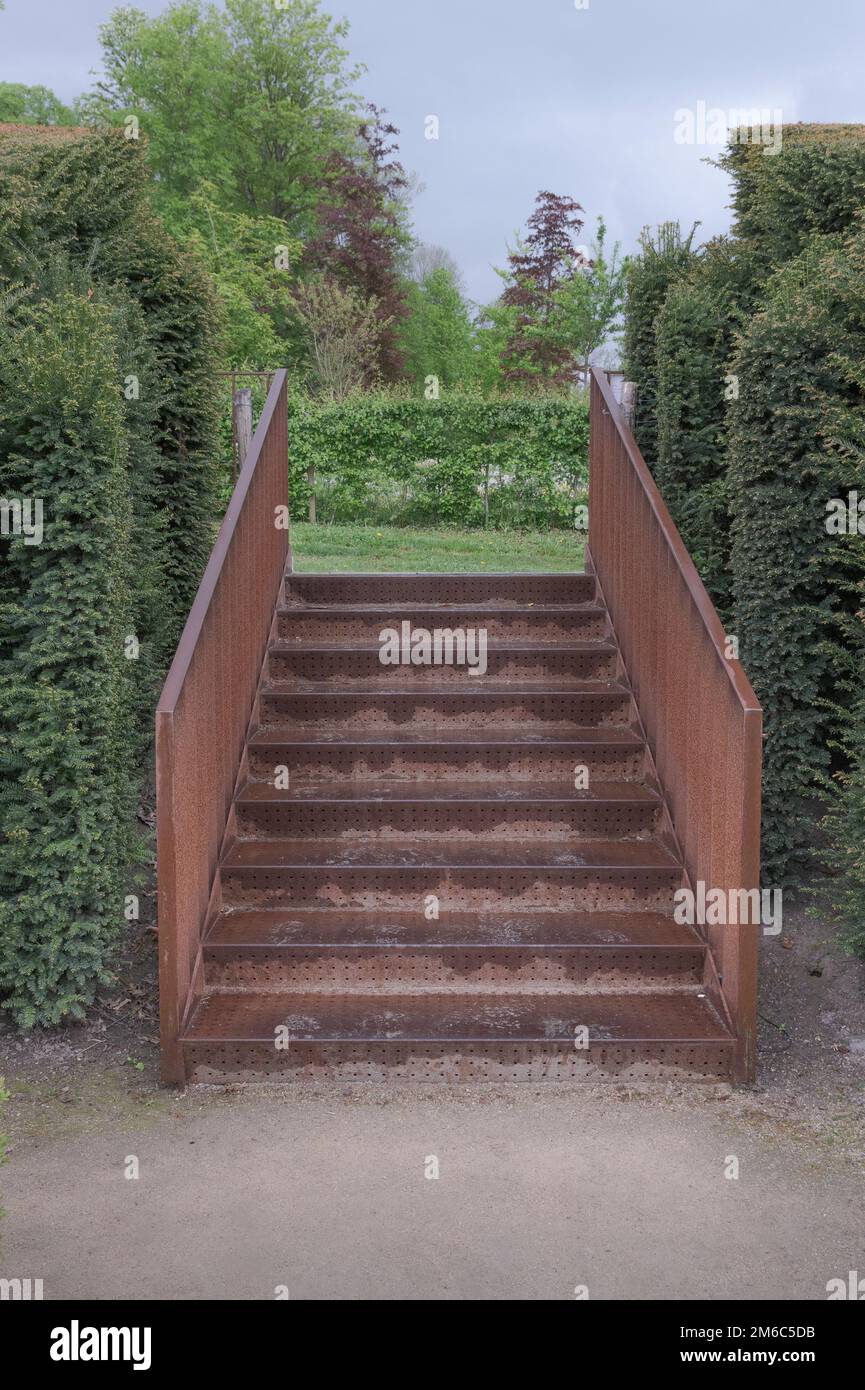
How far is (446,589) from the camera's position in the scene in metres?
7.50

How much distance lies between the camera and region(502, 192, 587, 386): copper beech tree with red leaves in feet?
94.3

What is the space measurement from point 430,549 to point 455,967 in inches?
379

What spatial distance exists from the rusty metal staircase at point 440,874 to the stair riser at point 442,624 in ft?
0.04

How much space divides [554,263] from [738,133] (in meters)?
25.1

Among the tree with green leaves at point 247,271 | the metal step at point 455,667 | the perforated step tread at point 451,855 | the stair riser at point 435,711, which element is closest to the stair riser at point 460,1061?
the perforated step tread at point 451,855

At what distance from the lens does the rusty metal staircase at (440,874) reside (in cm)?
468

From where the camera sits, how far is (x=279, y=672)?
6.88 metres

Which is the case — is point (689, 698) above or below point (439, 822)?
above

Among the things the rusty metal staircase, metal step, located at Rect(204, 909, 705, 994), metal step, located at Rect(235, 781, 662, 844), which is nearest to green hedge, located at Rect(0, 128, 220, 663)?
the rusty metal staircase

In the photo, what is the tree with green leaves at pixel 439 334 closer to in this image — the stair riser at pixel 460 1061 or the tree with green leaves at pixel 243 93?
the tree with green leaves at pixel 243 93

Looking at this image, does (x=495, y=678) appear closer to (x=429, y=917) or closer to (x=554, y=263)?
(x=429, y=917)

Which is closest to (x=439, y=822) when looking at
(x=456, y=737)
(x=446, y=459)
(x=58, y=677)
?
(x=456, y=737)

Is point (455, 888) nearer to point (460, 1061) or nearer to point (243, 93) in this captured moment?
point (460, 1061)

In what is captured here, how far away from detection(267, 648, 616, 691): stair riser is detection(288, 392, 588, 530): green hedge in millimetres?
9904
